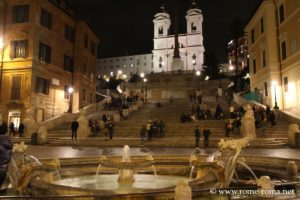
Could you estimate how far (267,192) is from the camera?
6258 mm

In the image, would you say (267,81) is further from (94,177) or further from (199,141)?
(94,177)

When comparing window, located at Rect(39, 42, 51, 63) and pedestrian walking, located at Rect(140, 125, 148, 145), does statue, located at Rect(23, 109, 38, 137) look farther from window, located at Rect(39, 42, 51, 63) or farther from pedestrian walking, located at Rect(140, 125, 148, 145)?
pedestrian walking, located at Rect(140, 125, 148, 145)

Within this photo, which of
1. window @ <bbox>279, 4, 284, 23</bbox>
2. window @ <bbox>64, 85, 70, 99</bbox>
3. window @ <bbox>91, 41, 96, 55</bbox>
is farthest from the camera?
window @ <bbox>91, 41, 96, 55</bbox>

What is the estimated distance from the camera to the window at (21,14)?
30234 mm

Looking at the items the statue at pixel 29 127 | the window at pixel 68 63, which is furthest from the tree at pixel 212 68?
the statue at pixel 29 127

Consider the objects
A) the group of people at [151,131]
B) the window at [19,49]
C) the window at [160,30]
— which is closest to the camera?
the group of people at [151,131]

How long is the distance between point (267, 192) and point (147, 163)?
363 cm

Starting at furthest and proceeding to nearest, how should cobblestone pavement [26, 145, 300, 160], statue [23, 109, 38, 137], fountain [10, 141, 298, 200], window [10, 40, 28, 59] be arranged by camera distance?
1. window [10, 40, 28, 59]
2. statue [23, 109, 38, 137]
3. cobblestone pavement [26, 145, 300, 160]
4. fountain [10, 141, 298, 200]

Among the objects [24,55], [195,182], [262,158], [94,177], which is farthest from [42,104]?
[195,182]

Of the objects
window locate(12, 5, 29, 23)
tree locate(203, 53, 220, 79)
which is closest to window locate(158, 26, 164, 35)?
tree locate(203, 53, 220, 79)

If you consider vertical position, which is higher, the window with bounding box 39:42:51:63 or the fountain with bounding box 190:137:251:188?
the window with bounding box 39:42:51:63

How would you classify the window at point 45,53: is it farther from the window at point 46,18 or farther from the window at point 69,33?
the window at point 69,33

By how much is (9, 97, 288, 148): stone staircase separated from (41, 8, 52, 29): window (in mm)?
11100

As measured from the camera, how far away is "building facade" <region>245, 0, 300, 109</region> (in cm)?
2722
